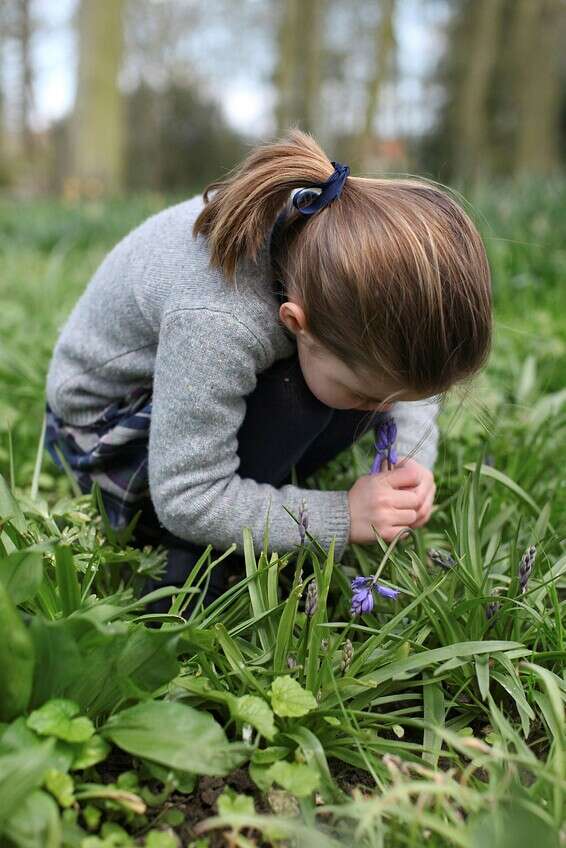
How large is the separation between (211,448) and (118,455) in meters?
0.34

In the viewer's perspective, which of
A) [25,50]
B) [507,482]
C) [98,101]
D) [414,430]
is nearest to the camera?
[507,482]

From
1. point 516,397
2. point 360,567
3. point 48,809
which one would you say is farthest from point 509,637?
point 516,397


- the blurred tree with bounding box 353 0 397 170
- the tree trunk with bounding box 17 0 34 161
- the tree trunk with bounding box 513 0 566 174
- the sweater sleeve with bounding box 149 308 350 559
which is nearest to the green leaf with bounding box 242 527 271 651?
the sweater sleeve with bounding box 149 308 350 559

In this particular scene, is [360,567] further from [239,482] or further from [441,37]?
[441,37]

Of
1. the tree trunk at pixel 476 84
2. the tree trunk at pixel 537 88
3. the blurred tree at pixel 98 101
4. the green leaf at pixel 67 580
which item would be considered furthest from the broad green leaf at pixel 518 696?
the tree trunk at pixel 476 84

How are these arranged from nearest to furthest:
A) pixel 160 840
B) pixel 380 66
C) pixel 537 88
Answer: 1. pixel 160 840
2. pixel 380 66
3. pixel 537 88

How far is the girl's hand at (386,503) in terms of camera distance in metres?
1.54

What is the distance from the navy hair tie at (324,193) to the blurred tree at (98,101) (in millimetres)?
7666

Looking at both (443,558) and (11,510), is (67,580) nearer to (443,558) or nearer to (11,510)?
(11,510)

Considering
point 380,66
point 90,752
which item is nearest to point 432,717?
point 90,752

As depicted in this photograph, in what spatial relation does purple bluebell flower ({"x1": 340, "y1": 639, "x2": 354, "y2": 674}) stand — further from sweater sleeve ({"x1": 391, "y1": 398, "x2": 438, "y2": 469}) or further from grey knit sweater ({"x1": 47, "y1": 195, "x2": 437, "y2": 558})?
sweater sleeve ({"x1": 391, "y1": 398, "x2": 438, "y2": 469})

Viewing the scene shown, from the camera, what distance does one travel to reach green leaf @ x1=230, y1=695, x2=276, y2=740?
3.68ft

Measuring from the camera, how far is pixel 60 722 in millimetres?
1058

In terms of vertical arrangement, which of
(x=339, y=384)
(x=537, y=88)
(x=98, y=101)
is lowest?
(x=339, y=384)
